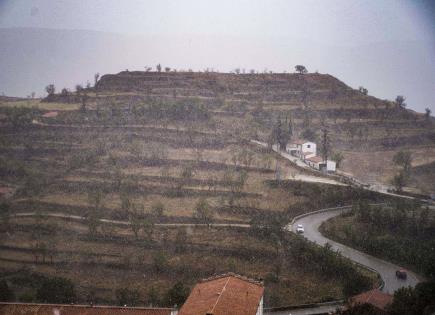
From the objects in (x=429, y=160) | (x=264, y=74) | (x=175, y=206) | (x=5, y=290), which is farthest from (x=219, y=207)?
(x=264, y=74)

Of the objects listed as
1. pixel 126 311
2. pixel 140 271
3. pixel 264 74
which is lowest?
pixel 140 271

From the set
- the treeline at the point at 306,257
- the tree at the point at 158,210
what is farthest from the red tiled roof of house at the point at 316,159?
the tree at the point at 158,210

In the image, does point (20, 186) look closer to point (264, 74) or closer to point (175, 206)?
point (175, 206)

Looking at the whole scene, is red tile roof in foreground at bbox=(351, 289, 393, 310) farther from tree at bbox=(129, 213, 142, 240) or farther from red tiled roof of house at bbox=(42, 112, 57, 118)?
red tiled roof of house at bbox=(42, 112, 57, 118)

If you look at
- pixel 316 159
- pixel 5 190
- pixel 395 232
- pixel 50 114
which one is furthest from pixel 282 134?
pixel 50 114

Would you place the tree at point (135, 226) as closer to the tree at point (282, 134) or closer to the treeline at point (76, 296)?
the treeline at point (76, 296)

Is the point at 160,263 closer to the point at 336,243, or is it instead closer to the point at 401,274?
the point at 336,243
